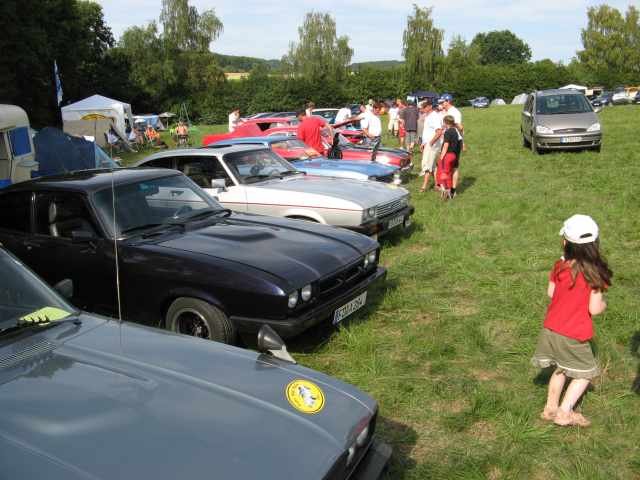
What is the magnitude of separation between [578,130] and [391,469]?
13.0 meters

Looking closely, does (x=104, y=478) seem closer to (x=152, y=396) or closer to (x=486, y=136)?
(x=152, y=396)

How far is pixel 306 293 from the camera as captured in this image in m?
4.38

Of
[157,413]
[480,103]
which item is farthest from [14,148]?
[480,103]

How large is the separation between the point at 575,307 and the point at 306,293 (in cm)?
186

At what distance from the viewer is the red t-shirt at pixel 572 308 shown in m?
3.42

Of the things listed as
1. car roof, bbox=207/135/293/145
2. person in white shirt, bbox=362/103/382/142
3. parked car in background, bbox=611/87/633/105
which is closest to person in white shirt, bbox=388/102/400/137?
person in white shirt, bbox=362/103/382/142

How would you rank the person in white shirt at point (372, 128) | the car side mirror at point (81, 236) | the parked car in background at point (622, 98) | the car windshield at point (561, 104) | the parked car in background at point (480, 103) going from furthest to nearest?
the parked car in background at point (480, 103) → the parked car in background at point (622, 98) → the person in white shirt at point (372, 128) → the car windshield at point (561, 104) → the car side mirror at point (81, 236)

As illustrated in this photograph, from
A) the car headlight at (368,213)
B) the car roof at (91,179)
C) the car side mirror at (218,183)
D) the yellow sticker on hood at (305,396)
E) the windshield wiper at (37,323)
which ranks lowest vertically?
the yellow sticker on hood at (305,396)

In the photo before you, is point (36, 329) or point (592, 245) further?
point (592, 245)

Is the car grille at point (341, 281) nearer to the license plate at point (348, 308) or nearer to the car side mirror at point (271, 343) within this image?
the license plate at point (348, 308)

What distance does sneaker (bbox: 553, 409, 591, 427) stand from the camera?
361cm

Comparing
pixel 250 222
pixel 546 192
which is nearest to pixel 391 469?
pixel 250 222

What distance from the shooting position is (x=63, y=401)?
223 cm

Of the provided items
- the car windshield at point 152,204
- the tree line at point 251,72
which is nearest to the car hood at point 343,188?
the car windshield at point 152,204
